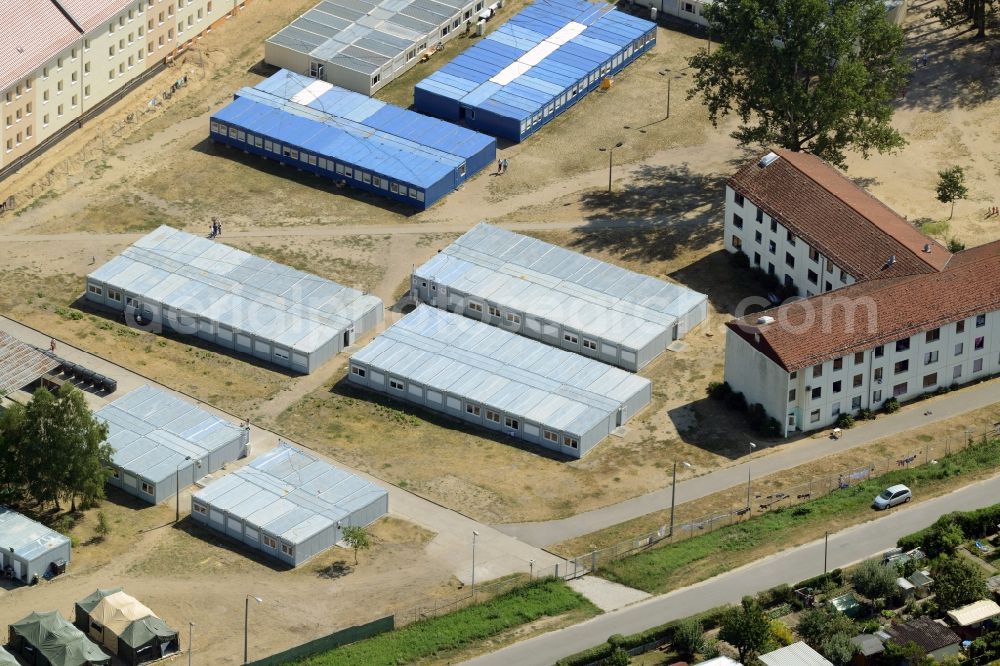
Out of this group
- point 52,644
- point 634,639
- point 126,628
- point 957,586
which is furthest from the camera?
point 957,586

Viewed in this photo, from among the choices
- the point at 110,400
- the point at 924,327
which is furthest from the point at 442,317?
the point at 924,327

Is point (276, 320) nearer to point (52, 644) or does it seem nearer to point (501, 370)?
point (501, 370)

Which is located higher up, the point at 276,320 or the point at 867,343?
the point at 867,343

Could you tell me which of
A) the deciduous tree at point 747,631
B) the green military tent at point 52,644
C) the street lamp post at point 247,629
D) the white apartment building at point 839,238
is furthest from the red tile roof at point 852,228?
the green military tent at point 52,644

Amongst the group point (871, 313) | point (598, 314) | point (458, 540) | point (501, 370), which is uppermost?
point (871, 313)

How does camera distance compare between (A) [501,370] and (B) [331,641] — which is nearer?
(B) [331,641]

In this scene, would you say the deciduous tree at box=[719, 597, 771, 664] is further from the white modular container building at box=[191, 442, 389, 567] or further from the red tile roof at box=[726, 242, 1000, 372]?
the white modular container building at box=[191, 442, 389, 567]

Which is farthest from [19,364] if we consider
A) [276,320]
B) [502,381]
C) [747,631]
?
[747,631]
